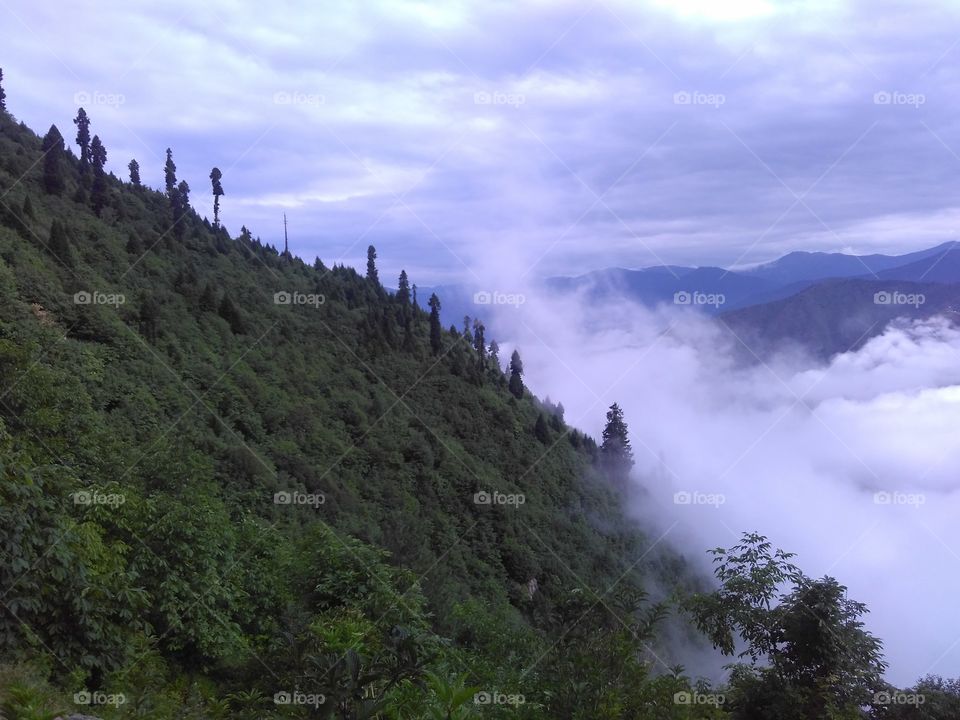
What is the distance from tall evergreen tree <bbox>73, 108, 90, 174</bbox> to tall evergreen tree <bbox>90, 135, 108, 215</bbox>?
41 cm

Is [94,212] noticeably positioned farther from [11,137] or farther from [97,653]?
[97,653]

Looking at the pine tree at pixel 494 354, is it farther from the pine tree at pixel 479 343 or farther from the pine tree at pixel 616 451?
the pine tree at pixel 616 451

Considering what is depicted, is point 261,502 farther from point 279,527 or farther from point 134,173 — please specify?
point 134,173

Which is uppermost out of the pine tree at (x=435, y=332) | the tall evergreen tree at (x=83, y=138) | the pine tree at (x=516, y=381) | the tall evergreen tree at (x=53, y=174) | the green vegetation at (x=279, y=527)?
the tall evergreen tree at (x=83, y=138)

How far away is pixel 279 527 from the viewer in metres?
19.8

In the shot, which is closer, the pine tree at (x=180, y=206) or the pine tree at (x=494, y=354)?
the pine tree at (x=180, y=206)

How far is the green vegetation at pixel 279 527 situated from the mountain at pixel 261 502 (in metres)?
0.06

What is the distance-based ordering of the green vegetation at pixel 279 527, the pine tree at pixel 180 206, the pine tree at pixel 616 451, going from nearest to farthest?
the green vegetation at pixel 279 527
the pine tree at pixel 180 206
the pine tree at pixel 616 451

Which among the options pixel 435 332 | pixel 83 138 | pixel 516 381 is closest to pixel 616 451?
pixel 516 381

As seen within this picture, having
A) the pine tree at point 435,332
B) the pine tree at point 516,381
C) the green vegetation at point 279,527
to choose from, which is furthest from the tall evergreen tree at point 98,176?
the pine tree at point 516,381

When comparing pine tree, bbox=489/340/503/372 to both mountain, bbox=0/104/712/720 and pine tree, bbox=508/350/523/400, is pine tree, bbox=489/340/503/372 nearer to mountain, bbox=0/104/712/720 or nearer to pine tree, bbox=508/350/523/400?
pine tree, bbox=508/350/523/400

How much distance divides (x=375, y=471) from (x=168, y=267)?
58.6 feet

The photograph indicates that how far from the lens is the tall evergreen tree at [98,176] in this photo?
44.0m

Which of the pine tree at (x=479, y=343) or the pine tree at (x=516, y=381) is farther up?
the pine tree at (x=479, y=343)
